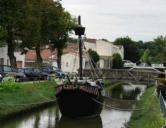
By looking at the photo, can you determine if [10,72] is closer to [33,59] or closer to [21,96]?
[21,96]

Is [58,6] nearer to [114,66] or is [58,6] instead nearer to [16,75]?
[16,75]

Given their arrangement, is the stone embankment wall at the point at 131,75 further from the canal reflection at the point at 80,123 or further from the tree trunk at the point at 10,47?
the canal reflection at the point at 80,123

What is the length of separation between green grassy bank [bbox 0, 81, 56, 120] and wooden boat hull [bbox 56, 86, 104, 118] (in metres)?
2.65

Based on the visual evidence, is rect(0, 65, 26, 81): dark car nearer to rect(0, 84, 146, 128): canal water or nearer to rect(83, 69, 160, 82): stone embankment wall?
rect(0, 84, 146, 128): canal water

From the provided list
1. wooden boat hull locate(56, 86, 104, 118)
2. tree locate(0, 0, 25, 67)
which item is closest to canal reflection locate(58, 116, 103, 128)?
wooden boat hull locate(56, 86, 104, 118)

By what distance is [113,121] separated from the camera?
2509cm

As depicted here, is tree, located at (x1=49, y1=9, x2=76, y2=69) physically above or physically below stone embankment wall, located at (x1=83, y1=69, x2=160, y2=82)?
above

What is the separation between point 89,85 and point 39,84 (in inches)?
455

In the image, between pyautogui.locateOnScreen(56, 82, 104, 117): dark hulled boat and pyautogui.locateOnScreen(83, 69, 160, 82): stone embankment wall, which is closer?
pyautogui.locateOnScreen(56, 82, 104, 117): dark hulled boat

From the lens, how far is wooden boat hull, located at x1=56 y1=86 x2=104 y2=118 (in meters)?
23.5

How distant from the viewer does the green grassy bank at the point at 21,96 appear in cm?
2388

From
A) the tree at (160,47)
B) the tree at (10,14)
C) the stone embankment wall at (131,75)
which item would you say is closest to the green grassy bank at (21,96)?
the tree at (10,14)

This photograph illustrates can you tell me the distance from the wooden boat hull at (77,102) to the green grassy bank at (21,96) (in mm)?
2655

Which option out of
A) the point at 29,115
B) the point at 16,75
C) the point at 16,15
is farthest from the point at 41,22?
the point at 29,115
